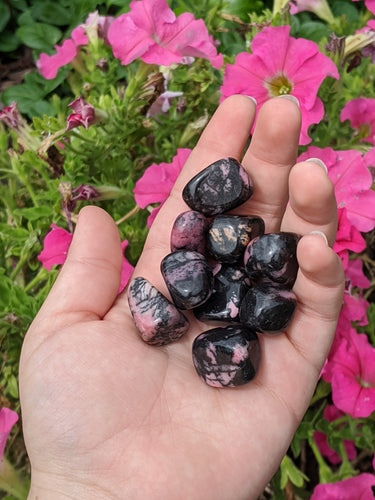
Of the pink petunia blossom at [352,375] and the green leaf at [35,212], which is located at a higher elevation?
the green leaf at [35,212]

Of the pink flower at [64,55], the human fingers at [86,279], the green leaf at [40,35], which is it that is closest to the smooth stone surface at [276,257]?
the human fingers at [86,279]

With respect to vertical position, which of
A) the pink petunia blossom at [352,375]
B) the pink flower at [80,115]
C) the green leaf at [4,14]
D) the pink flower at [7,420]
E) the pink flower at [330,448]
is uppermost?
the pink flower at [80,115]

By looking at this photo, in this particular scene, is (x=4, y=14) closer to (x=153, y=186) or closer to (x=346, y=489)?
(x=153, y=186)

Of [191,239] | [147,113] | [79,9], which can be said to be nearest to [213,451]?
[191,239]

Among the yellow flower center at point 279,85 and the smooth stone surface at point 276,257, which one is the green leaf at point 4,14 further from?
the smooth stone surface at point 276,257

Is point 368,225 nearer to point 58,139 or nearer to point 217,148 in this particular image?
point 217,148

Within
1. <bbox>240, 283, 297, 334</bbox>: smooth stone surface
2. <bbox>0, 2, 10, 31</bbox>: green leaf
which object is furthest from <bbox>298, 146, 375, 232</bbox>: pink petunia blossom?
<bbox>0, 2, 10, 31</bbox>: green leaf

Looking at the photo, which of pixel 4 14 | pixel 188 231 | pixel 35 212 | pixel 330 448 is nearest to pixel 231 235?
pixel 188 231
